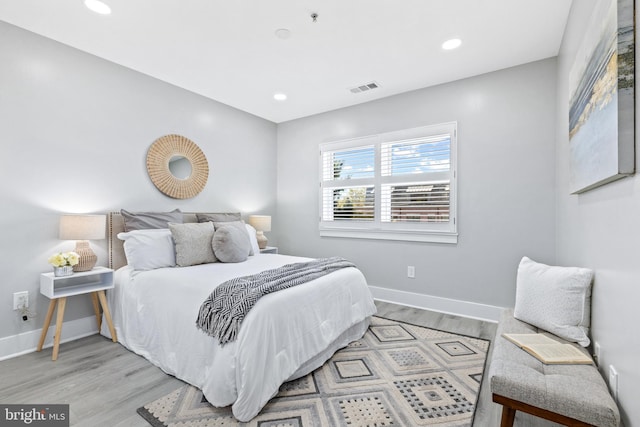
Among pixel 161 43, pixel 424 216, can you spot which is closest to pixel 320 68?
pixel 161 43

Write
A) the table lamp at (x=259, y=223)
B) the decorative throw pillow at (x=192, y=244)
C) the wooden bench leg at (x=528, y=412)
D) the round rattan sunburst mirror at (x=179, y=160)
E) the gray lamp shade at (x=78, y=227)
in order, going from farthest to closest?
the table lamp at (x=259, y=223)
the round rattan sunburst mirror at (x=179, y=160)
the decorative throw pillow at (x=192, y=244)
the gray lamp shade at (x=78, y=227)
the wooden bench leg at (x=528, y=412)

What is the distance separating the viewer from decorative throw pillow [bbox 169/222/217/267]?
110 inches

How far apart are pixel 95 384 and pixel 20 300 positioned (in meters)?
1.15

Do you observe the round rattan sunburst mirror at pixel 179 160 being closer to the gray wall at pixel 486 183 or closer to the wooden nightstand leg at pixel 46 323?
the wooden nightstand leg at pixel 46 323

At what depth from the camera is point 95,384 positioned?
2.06 meters

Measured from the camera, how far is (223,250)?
2.94 meters

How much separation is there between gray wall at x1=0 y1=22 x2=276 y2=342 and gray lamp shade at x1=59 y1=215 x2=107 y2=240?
0.28 meters

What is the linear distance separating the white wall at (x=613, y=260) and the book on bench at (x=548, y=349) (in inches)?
4.1

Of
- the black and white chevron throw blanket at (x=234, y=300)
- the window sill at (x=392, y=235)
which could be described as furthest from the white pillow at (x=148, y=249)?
the window sill at (x=392, y=235)

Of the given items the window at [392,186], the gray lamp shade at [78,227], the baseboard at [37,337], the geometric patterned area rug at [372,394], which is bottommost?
the geometric patterned area rug at [372,394]

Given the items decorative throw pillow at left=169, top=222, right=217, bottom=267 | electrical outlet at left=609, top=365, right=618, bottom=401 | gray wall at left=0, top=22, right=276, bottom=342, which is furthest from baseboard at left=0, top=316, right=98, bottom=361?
electrical outlet at left=609, top=365, right=618, bottom=401

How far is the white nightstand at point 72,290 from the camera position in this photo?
243cm

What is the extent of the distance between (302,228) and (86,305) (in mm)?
2779

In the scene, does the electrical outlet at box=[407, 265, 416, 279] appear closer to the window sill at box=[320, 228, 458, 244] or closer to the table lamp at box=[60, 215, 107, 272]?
the window sill at box=[320, 228, 458, 244]
